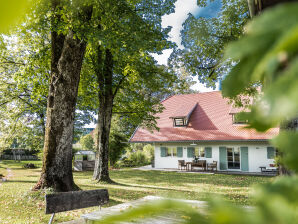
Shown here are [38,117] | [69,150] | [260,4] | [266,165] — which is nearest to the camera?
[260,4]

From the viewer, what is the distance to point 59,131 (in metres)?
8.48

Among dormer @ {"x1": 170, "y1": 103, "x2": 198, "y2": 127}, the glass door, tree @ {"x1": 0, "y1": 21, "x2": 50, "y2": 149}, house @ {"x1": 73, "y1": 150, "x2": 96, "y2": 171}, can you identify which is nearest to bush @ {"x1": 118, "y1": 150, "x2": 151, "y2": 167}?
house @ {"x1": 73, "y1": 150, "x2": 96, "y2": 171}

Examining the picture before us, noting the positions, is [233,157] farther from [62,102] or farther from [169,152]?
[62,102]

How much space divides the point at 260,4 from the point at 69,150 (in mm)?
8428

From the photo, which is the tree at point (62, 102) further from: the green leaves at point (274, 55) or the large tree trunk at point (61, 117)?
the green leaves at point (274, 55)

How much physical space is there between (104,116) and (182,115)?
12.7 meters

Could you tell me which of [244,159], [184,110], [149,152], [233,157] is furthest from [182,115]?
[149,152]

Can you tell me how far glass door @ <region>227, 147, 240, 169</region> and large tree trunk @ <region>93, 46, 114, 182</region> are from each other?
12518 millimetres

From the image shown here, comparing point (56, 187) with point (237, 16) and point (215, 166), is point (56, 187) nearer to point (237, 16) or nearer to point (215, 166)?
point (237, 16)

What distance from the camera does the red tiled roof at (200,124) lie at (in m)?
22.1

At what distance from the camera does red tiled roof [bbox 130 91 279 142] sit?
869 inches

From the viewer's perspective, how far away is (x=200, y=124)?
24297 millimetres

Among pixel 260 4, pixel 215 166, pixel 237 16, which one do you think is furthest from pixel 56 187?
pixel 215 166

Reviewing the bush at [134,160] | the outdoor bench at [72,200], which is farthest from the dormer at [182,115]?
the outdoor bench at [72,200]
